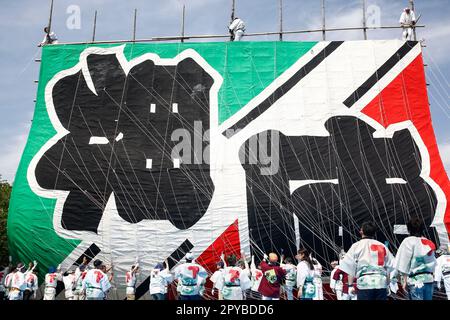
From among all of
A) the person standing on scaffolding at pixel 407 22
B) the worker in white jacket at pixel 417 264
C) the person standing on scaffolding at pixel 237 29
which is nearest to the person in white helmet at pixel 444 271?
the worker in white jacket at pixel 417 264

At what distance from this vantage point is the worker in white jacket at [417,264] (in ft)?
16.1

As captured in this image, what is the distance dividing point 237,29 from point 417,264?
15.1 meters

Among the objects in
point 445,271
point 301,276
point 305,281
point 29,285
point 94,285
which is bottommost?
point 29,285

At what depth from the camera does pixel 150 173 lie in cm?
1614

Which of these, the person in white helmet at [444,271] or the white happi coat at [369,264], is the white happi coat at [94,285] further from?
the person in white helmet at [444,271]

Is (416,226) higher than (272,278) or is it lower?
higher

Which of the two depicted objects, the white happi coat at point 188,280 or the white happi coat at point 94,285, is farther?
the white happi coat at point 94,285

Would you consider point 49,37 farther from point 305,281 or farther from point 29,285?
point 305,281

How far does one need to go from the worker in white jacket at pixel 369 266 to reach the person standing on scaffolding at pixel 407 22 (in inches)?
609

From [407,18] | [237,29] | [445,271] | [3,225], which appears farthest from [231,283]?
[3,225]

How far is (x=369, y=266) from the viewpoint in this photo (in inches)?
188

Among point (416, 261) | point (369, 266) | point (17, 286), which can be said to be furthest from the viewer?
point (17, 286)

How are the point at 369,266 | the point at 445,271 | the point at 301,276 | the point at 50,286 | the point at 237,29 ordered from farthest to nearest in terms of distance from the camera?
the point at 237,29
the point at 50,286
the point at 445,271
the point at 301,276
the point at 369,266

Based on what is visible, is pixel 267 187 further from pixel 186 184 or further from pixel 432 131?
pixel 432 131
